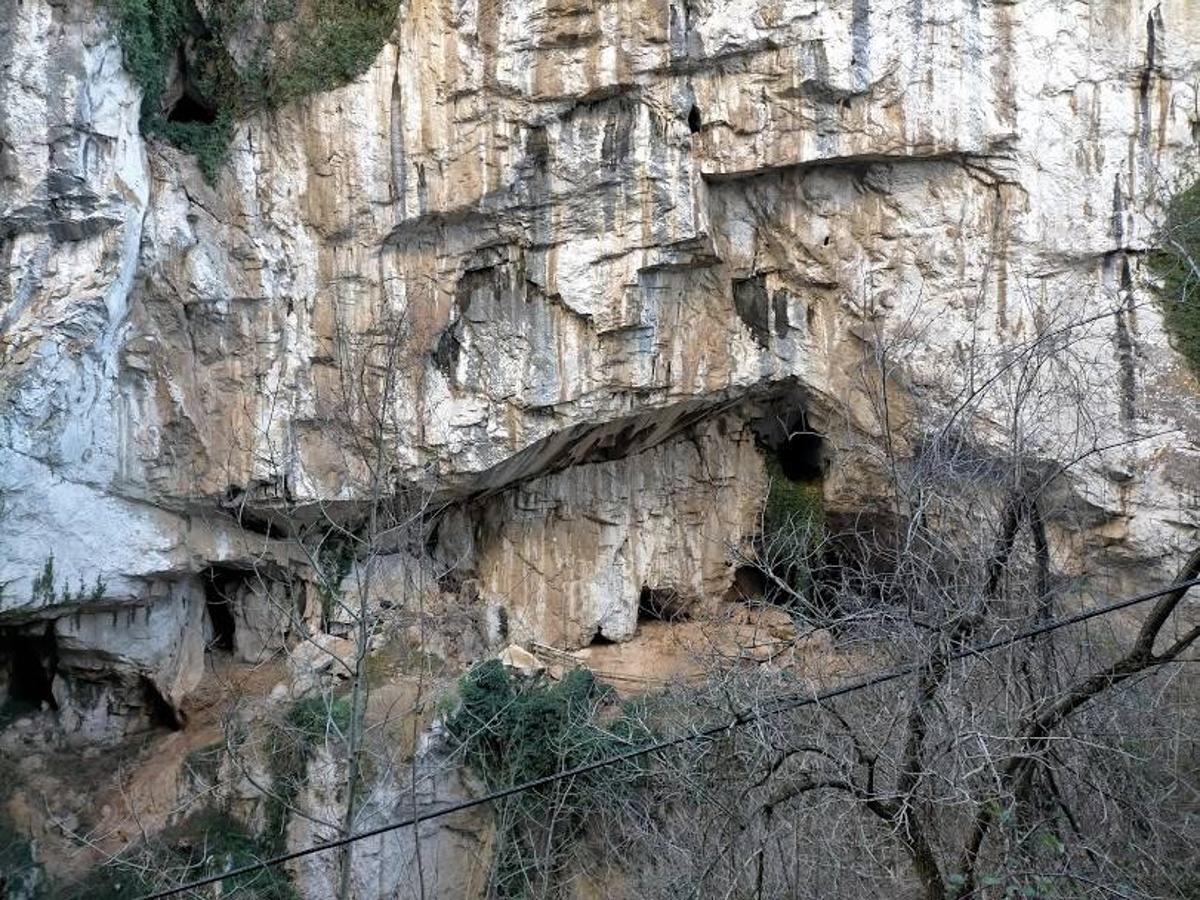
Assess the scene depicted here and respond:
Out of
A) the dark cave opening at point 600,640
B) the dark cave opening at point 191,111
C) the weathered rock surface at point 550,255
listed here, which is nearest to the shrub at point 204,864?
the weathered rock surface at point 550,255

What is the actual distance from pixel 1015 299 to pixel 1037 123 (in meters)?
1.45

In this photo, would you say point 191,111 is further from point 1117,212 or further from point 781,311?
point 1117,212

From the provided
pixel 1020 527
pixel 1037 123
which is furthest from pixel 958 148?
pixel 1020 527

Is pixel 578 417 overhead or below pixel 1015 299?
below

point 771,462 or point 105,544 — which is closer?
point 105,544

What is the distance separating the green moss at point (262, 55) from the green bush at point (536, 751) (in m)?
5.19

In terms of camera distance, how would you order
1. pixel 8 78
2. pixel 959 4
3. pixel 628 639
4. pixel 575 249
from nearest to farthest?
pixel 8 78 < pixel 959 4 < pixel 575 249 < pixel 628 639

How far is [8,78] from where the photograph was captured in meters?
9.27

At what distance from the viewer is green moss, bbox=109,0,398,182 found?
34.3ft

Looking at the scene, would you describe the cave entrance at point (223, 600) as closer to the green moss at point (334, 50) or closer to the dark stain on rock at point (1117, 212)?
the green moss at point (334, 50)

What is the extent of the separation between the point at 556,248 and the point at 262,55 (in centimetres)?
307

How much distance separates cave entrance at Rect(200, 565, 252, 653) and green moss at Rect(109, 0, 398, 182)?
3.85 m

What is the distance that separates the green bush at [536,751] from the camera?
378 inches

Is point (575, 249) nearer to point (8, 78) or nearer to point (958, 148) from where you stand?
point (958, 148)
